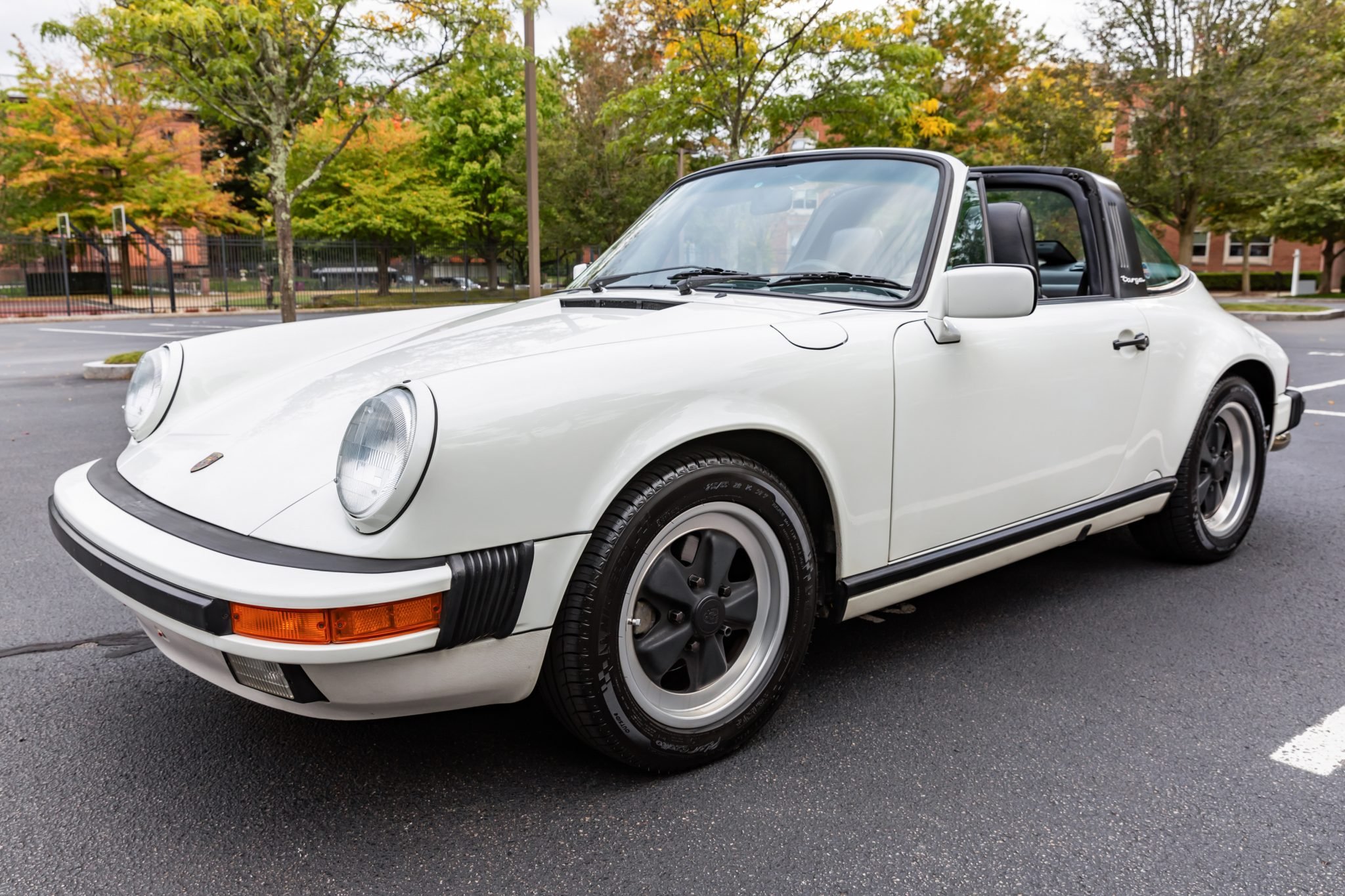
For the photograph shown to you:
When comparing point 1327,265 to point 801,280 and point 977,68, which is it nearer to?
point 977,68

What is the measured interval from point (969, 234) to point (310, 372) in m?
1.97

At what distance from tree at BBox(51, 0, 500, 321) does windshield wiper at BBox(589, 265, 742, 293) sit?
8.32m

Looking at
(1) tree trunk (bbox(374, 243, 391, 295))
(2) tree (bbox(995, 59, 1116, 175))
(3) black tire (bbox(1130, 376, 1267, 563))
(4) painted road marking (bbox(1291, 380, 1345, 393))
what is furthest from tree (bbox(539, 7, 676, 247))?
(3) black tire (bbox(1130, 376, 1267, 563))

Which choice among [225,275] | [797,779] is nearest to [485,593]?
[797,779]

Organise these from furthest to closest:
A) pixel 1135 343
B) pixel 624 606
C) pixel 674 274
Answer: pixel 1135 343 → pixel 674 274 → pixel 624 606

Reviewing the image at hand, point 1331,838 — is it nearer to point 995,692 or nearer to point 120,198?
point 995,692

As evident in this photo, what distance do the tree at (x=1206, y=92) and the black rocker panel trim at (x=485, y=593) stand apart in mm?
22115

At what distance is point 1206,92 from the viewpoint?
63.6 feet

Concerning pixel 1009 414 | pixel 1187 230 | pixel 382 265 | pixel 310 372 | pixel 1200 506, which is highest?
pixel 1187 230

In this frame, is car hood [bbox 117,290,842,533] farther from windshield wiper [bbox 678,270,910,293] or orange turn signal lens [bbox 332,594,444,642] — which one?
orange turn signal lens [bbox 332,594,444,642]

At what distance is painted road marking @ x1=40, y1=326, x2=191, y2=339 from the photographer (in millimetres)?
16906

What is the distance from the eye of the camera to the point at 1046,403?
2789mm

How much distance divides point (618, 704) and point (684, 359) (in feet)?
2.48

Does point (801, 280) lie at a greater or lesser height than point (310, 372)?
greater
